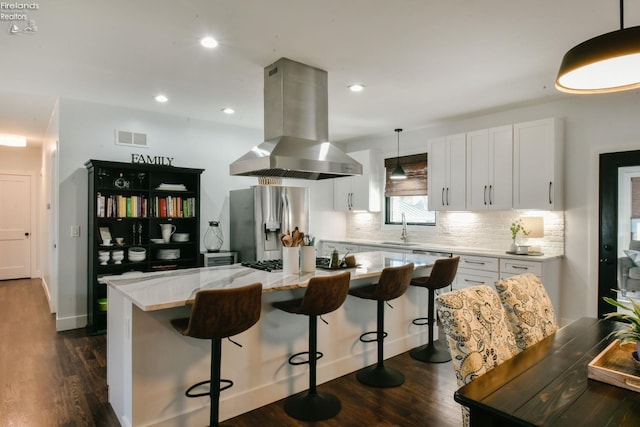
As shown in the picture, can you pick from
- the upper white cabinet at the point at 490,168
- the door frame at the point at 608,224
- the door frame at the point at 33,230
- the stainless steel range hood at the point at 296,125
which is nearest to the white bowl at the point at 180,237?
the stainless steel range hood at the point at 296,125

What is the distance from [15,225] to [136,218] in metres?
5.21

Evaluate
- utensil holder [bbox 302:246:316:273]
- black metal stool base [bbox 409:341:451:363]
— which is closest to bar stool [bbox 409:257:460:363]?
black metal stool base [bbox 409:341:451:363]

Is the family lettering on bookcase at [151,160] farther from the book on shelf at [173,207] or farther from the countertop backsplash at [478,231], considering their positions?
the countertop backsplash at [478,231]

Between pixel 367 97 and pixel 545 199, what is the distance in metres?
2.37

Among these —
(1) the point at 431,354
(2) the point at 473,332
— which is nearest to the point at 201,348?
(2) the point at 473,332

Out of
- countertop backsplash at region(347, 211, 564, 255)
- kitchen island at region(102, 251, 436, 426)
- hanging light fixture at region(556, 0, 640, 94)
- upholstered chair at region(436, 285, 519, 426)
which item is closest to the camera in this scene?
hanging light fixture at region(556, 0, 640, 94)

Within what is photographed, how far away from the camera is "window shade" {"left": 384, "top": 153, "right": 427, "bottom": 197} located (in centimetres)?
607

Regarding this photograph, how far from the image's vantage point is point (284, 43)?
3062mm

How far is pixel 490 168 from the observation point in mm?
4992

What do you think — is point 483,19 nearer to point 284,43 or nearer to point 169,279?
point 284,43

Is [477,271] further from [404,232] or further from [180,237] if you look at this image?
[180,237]

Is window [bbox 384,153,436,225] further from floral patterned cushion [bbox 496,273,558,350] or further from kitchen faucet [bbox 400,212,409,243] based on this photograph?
floral patterned cushion [bbox 496,273,558,350]

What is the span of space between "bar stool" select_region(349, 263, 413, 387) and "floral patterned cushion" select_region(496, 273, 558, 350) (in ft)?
2.94

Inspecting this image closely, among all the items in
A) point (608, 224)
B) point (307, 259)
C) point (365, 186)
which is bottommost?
point (307, 259)
